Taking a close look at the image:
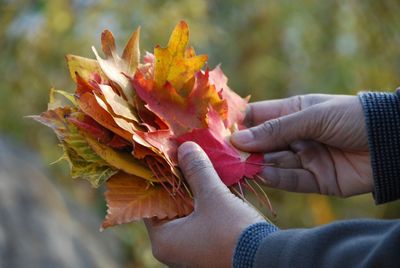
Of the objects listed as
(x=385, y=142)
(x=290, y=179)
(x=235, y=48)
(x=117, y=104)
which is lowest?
(x=235, y=48)

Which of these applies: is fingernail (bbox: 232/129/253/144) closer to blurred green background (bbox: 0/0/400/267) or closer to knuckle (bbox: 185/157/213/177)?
knuckle (bbox: 185/157/213/177)

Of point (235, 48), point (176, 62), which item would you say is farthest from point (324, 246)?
point (235, 48)

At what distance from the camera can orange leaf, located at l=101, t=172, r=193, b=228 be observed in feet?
3.85

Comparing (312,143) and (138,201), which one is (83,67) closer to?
(138,201)

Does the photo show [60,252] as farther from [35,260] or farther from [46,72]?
[46,72]

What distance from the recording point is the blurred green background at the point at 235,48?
3.36m

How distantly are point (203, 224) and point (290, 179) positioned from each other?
403 mm

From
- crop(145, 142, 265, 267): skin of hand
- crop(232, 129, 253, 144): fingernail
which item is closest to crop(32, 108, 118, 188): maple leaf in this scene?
crop(145, 142, 265, 267): skin of hand

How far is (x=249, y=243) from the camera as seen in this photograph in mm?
1062

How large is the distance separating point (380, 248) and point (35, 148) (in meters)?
3.08

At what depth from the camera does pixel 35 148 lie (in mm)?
3758

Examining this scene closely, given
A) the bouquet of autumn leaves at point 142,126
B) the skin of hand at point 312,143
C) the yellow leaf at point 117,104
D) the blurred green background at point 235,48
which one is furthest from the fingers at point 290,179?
the blurred green background at point 235,48

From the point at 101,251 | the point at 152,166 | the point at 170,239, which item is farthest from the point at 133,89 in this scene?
the point at 101,251

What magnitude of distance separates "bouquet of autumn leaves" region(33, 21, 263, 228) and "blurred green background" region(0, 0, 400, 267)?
1682mm
